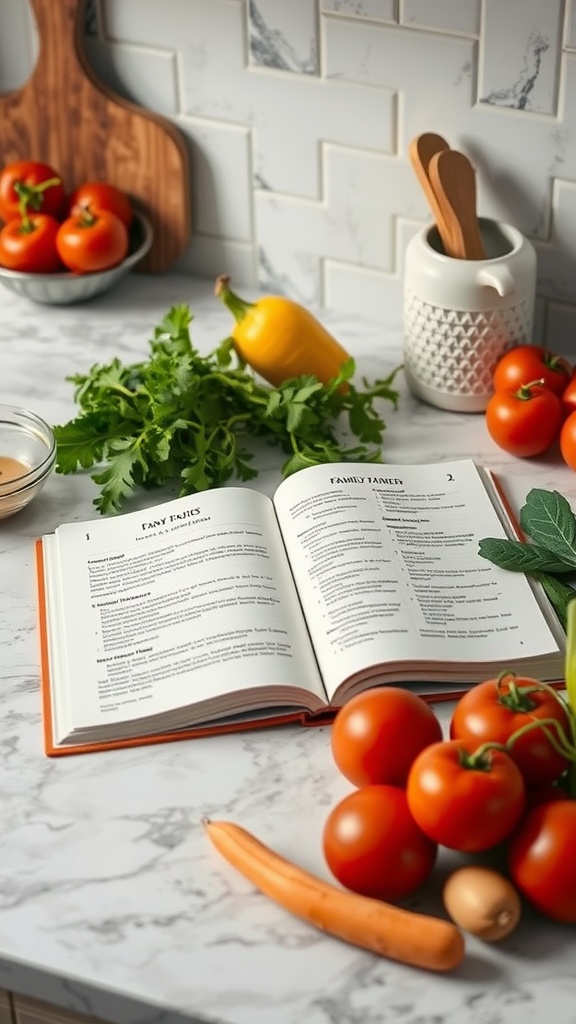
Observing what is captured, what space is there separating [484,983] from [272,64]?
1.11m

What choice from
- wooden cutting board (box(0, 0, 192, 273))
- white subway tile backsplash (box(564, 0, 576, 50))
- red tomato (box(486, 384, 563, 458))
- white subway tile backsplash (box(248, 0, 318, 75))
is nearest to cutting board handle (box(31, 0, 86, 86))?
wooden cutting board (box(0, 0, 192, 273))

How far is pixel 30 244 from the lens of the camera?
1732 mm

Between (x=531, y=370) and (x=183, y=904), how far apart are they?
2.36 ft

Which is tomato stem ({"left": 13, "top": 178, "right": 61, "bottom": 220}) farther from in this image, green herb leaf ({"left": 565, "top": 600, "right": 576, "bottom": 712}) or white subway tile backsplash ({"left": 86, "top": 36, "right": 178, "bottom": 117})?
green herb leaf ({"left": 565, "top": 600, "right": 576, "bottom": 712})

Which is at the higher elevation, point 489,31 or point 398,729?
point 489,31

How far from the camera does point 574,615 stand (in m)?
1.03

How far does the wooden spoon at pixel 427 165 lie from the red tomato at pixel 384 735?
635mm

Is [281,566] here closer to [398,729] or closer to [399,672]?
[399,672]

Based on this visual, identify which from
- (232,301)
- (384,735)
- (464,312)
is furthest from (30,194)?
(384,735)

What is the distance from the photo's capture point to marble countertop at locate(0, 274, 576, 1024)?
0.96 meters

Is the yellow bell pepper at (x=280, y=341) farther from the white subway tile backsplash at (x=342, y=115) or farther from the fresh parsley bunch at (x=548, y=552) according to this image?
the fresh parsley bunch at (x=548, y=552)

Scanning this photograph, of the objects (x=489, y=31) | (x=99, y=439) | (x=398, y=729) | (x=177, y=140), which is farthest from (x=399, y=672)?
(x=177, y=140)

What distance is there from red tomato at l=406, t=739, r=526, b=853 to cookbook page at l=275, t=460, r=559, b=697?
7.5 inches

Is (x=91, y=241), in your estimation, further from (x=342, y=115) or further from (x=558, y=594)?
(x=558, y=594)
